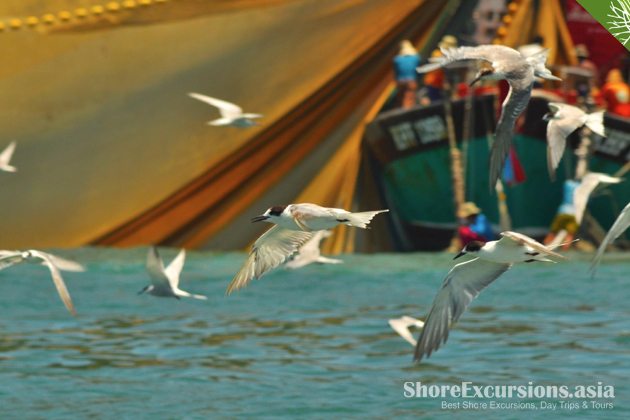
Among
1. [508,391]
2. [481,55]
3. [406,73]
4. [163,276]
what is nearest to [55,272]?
[163,276]

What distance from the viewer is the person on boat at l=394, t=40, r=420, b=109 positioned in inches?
744

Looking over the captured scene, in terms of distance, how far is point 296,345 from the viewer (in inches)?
488

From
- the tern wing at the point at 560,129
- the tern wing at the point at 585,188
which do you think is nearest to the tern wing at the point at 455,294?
the tern wing at the point at 560,129

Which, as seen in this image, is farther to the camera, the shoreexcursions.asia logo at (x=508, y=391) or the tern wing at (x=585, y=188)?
the tern wing at (x=585, y=188)

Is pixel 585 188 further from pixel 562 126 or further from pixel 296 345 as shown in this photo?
pixel 562 126

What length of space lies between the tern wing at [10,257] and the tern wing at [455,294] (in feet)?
12.6

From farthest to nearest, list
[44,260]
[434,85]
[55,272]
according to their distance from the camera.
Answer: [434,85] → [55,272] → [44,260]

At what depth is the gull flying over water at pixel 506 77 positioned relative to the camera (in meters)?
7.64

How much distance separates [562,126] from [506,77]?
4.02 feet

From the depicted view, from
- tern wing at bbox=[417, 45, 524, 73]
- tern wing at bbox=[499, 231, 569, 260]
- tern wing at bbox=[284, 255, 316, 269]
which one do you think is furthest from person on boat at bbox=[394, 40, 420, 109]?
tern wing at bbox=[499, 231, 569, 260]

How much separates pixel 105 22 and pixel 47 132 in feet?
7.11

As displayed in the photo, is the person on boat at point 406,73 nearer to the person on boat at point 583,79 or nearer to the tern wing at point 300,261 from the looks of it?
the person on boat at point 583,79

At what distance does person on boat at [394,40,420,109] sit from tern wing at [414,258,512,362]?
1076 cm

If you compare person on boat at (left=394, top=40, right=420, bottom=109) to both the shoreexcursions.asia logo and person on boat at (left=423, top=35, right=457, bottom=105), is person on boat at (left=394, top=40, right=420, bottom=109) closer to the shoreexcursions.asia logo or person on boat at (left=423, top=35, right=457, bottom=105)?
person on boat at (left=423, top=35, right=457, bottom=105)
